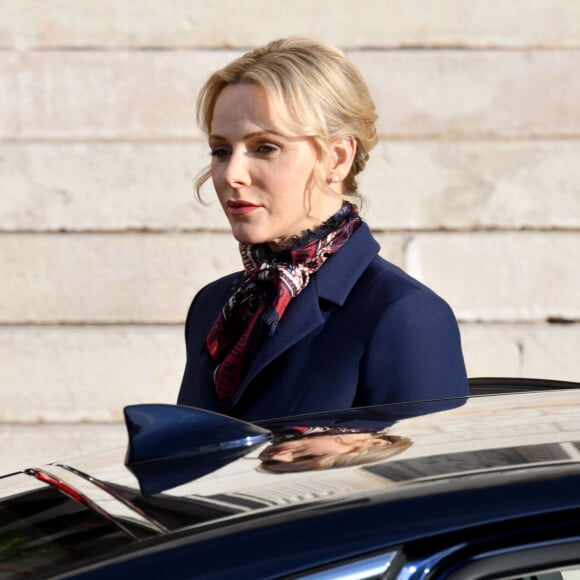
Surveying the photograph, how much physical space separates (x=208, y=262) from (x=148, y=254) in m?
0.28

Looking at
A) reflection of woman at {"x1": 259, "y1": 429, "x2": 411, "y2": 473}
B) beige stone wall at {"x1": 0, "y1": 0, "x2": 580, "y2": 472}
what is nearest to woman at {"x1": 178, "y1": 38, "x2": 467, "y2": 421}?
reflection of woman at {"x1": 259, "y1": 429, "x2": 411, "y2": 473}

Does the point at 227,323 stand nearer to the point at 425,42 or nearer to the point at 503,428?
the point at 503,428

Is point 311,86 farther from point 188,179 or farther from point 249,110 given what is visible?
point 188,179

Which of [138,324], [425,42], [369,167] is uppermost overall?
[425,42]

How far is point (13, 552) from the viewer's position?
159 cm

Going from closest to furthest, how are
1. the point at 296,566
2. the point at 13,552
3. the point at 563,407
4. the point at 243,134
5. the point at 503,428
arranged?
the point at 296,566, the point at 13,552, the point at 503,428, the point at 563,407, the point at 243,134

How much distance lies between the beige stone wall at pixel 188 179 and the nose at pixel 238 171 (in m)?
2.90

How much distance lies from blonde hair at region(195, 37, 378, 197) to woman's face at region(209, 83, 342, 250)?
28 mm

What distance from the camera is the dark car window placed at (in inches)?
57.6

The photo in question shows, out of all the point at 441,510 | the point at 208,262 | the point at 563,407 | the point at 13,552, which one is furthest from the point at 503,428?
the point at 208,262

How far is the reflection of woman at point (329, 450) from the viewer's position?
1640mm

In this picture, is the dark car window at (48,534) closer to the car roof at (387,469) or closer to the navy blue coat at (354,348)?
the car roof at (387,469)

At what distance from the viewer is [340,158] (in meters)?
2.89

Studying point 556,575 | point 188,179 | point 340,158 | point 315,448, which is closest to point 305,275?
point 340,158
